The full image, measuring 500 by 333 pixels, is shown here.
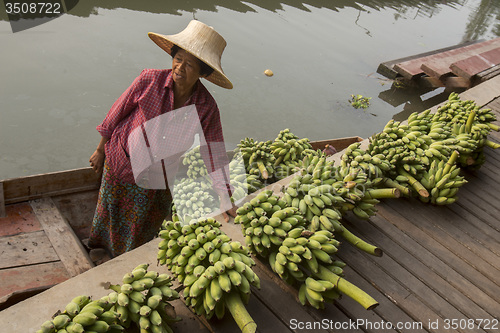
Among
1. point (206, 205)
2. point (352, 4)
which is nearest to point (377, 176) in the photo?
point (206, 205)

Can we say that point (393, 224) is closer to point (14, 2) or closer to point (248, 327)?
point (248, 327)

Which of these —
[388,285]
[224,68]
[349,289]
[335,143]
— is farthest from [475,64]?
[349,289]

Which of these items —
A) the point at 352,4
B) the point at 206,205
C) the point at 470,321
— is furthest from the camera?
the point at 352,4

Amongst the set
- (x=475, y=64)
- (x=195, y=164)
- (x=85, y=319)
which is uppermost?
(x=85, y=319)

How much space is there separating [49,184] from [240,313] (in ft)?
8.93

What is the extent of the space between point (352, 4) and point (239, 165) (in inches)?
509

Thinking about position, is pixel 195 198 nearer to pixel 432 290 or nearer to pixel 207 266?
pixel 207 266

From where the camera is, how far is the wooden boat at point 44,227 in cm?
296

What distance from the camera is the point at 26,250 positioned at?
3.13 m

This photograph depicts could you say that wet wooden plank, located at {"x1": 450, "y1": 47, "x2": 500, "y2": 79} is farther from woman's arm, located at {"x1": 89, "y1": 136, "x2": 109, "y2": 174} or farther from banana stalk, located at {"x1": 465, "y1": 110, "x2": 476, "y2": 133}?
woman's arm, located at {"x1": 89, "y1": 136, "x2": 109, "y2": 174}

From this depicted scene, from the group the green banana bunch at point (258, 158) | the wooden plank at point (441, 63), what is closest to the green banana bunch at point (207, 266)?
the green banana bunch at point (258, 158)

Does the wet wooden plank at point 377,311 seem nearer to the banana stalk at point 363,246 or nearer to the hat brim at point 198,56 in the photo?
the banana stalk at point 363,246

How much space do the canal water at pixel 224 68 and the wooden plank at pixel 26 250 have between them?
225 centimetres

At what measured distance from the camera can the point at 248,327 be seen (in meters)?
1.70
